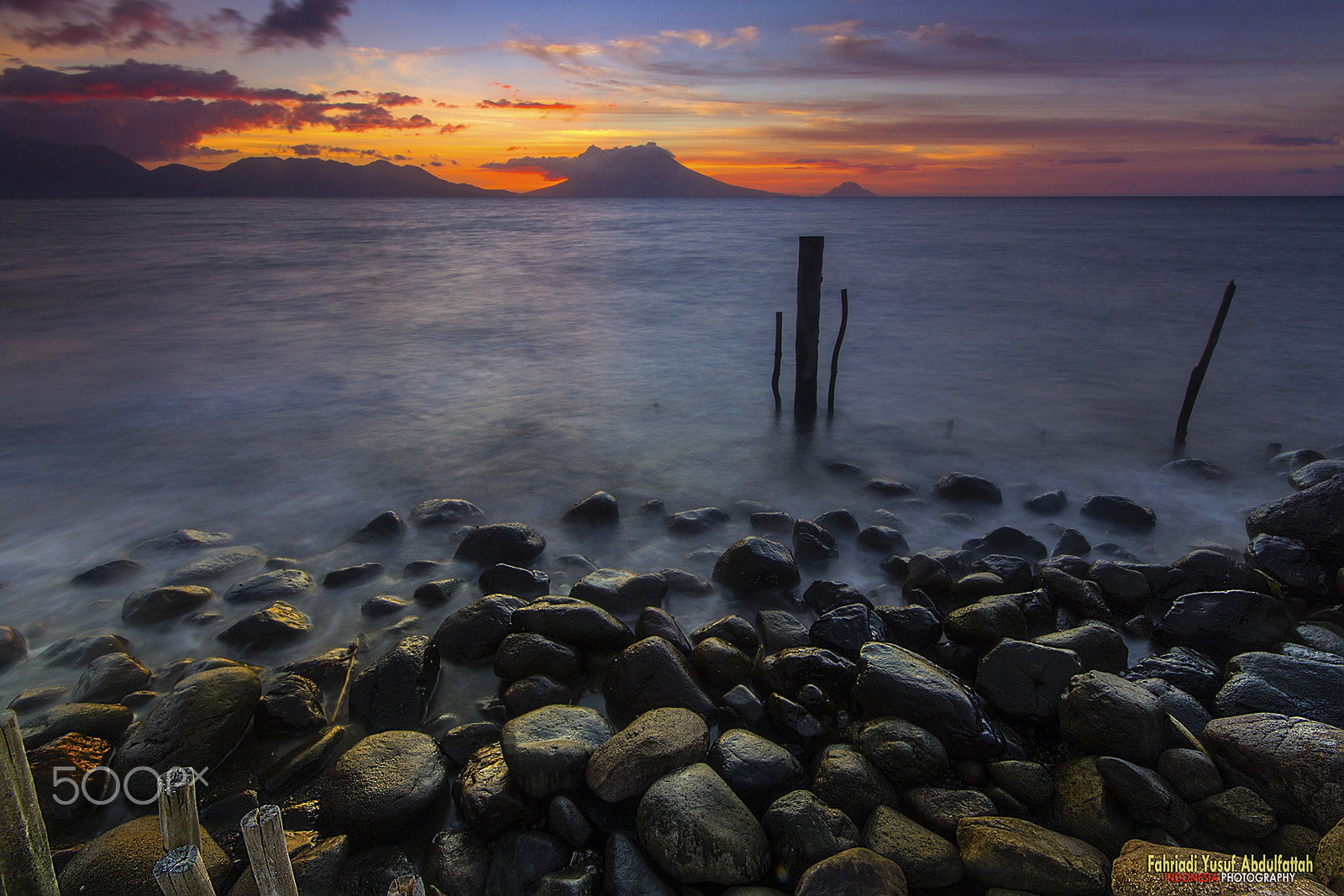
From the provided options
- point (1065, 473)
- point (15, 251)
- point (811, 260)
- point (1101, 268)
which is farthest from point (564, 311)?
point (15, 251)

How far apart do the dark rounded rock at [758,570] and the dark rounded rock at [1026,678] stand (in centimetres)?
175

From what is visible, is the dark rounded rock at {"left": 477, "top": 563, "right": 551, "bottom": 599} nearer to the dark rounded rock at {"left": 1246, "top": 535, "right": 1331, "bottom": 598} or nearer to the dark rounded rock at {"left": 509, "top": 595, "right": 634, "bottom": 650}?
the dark rounded rock at {"left": 509, "top": 595, "right": 634, "bottom": 650}

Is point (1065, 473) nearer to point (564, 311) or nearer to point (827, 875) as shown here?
point (827, 875)

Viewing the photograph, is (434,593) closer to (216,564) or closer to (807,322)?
(216,564)

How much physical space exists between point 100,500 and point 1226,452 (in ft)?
46.3

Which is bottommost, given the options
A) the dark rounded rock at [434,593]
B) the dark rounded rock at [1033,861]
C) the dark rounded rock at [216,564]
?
the dark rounded rock at [216,564]

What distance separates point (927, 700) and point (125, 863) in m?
3.95

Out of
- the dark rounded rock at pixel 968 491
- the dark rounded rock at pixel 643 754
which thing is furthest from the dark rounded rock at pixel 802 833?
the dark rounded rock at pixel 968 491

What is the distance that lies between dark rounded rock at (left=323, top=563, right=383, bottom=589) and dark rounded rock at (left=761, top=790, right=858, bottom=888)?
4066 mm

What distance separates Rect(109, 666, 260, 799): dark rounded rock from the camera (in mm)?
3531

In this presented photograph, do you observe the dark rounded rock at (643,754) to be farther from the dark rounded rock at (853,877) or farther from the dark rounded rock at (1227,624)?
the dark rounded rock at (1227,624)

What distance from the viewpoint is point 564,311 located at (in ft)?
66.7

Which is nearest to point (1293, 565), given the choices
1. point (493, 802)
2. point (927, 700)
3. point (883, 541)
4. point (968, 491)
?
point (968, 491)

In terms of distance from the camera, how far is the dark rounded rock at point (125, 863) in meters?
2.85
